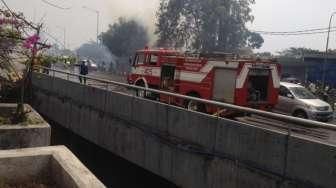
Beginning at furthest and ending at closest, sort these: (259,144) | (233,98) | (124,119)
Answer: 1. (233,98)
2. (124,119)
3. (259,144)

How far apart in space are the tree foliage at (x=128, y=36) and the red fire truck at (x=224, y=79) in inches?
2399

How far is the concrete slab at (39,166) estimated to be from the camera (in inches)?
191

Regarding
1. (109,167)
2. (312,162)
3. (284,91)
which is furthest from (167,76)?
(312,162)

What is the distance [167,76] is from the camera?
20.5 metres

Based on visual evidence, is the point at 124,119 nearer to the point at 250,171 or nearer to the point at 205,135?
the point at 205,135

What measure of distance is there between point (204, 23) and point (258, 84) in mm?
50578

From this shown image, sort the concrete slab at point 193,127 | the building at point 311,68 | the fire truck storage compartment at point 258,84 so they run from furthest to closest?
the building at point 311,68 → the fire truck storage compartment at point 258,84 → the concrete slab at point 193,127

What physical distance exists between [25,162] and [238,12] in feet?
216

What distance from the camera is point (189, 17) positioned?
68.2 m

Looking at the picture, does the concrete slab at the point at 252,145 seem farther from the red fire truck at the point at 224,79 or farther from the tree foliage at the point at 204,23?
the tree foliage at the point at 204,23

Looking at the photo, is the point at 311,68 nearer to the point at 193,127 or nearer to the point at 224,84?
the point at 224,84

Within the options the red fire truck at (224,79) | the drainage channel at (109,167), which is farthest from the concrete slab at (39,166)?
the red fire truck at (224,79)

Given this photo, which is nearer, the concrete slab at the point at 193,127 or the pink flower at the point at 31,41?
the concrete slab at the point at 193,127

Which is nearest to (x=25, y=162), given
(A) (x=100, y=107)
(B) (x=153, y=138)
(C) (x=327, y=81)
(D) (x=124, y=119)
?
(B) (x=153, y=138)
